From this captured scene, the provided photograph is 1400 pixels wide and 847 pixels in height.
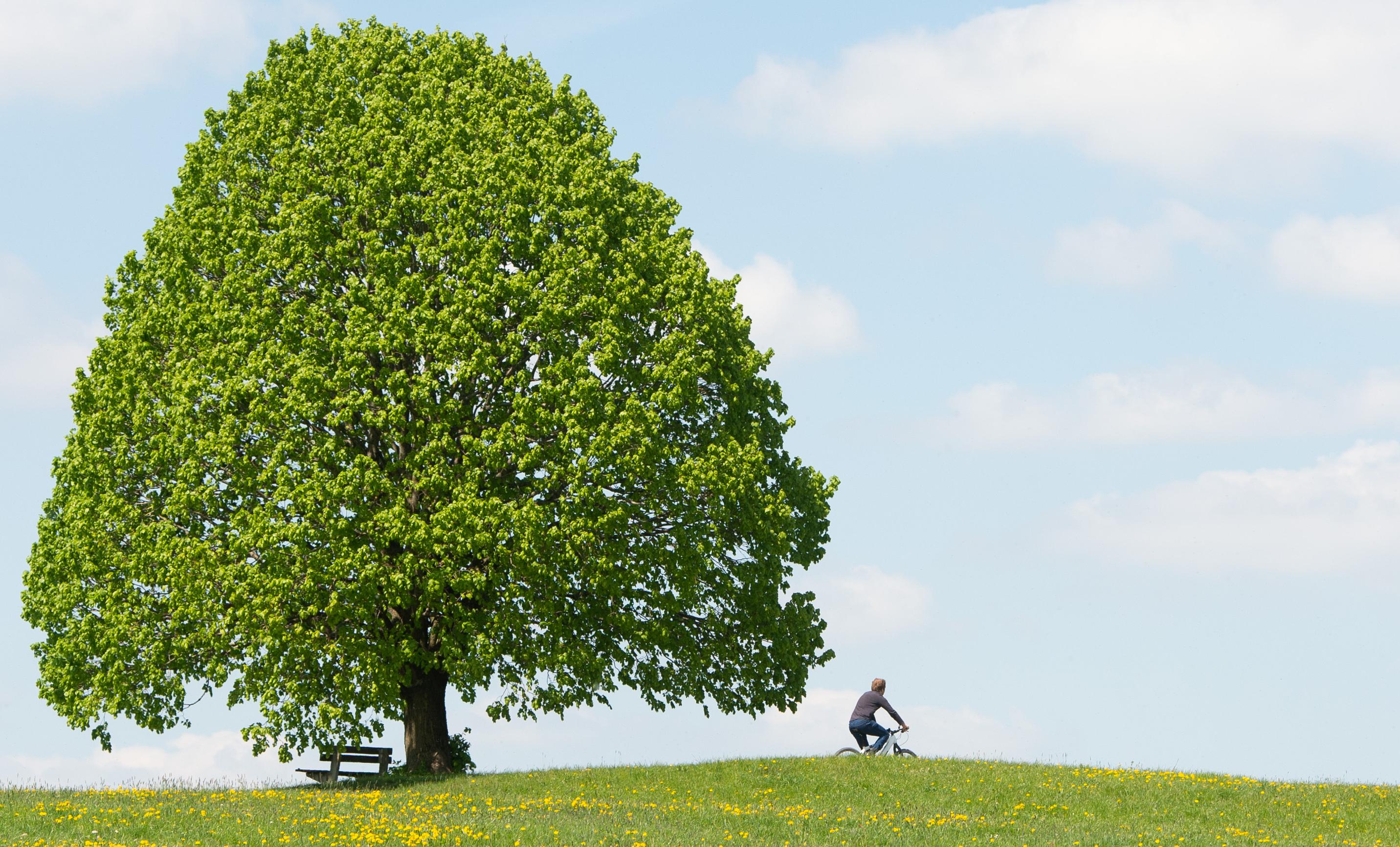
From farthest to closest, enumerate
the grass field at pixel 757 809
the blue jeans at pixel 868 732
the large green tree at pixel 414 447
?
the blue jeans at pixel 868 732 → the large green tree at pixel 414 447 → the grass field at pixel 757 809

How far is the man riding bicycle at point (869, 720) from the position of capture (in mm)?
28297

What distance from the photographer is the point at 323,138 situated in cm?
2814

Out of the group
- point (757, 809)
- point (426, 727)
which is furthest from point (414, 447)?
point (757, 809)

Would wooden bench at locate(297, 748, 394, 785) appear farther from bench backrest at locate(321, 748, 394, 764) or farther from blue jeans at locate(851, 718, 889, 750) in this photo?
blue jeans at locate(851, 718, 889, 750)

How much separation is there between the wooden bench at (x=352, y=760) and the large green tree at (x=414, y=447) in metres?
0.79

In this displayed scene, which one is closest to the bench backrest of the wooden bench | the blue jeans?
the wooden bench

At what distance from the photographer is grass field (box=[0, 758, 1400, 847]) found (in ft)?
64.2

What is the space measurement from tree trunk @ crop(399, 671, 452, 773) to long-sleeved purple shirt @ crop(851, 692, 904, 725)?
336 inches

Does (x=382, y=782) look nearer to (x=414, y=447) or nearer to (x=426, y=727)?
(x=426, y=727)

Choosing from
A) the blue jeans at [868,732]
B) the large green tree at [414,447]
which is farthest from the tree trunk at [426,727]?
the blue jeans at [868,732]

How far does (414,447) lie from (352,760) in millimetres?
6814

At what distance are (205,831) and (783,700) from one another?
13190mm

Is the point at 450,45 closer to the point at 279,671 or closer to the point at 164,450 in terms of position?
the point at 164,450

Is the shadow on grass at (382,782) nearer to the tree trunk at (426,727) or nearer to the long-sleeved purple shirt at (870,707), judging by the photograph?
the tree trunk at (426,727)
